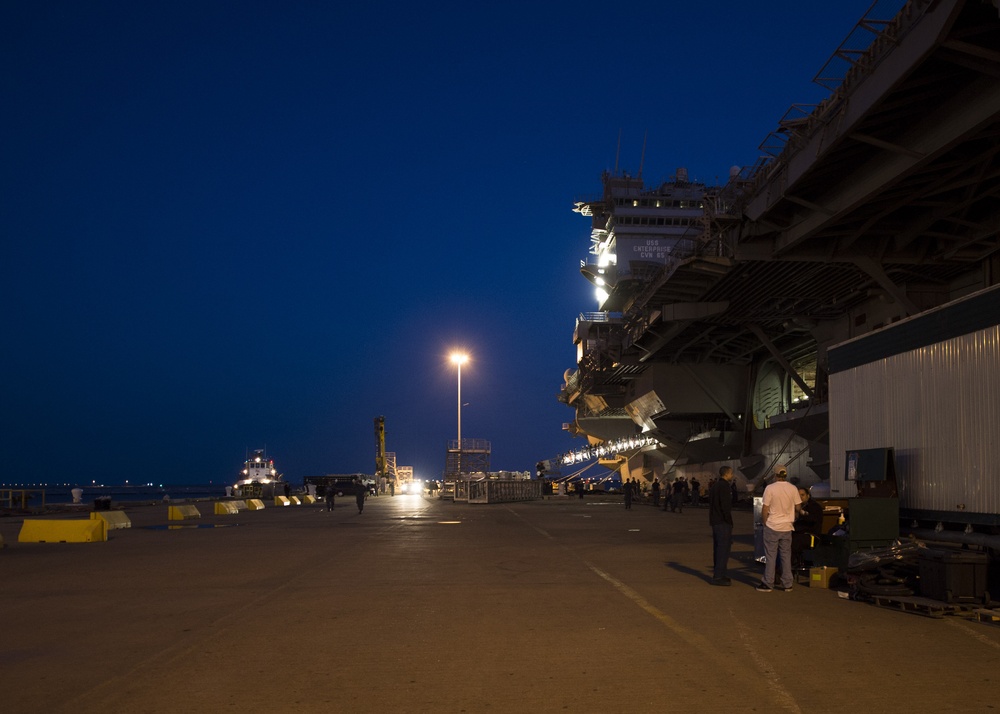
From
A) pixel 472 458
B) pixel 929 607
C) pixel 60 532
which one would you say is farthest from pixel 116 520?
pixel 472 458

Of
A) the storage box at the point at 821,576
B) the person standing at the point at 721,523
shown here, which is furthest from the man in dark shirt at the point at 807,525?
the person standing at the point at 721,523

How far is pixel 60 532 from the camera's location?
67.6 ft

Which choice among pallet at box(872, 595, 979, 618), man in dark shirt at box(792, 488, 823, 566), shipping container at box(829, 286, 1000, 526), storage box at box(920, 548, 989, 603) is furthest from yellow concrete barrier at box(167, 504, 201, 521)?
storage box at box(920, 548, 989, 603)

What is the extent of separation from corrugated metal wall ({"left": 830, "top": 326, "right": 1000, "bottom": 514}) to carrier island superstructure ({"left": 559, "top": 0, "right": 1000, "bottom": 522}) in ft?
0.11

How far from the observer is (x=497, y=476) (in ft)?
194

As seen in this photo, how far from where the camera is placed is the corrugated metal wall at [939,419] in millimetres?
10461

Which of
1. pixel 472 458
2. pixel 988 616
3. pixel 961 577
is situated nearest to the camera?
pixel 988 616

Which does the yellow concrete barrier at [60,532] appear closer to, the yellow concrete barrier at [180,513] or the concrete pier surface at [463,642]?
the concrete pier surface at [463,642]

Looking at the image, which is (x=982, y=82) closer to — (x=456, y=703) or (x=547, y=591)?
(x=547, y=591)

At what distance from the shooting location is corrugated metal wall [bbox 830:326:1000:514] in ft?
34.3

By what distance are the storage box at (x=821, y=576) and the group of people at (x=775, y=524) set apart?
0.51 metres

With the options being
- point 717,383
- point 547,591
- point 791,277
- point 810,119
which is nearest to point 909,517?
point 547,591

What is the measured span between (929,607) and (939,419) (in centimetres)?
362

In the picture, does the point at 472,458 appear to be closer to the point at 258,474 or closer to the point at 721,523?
the point at 258,474
